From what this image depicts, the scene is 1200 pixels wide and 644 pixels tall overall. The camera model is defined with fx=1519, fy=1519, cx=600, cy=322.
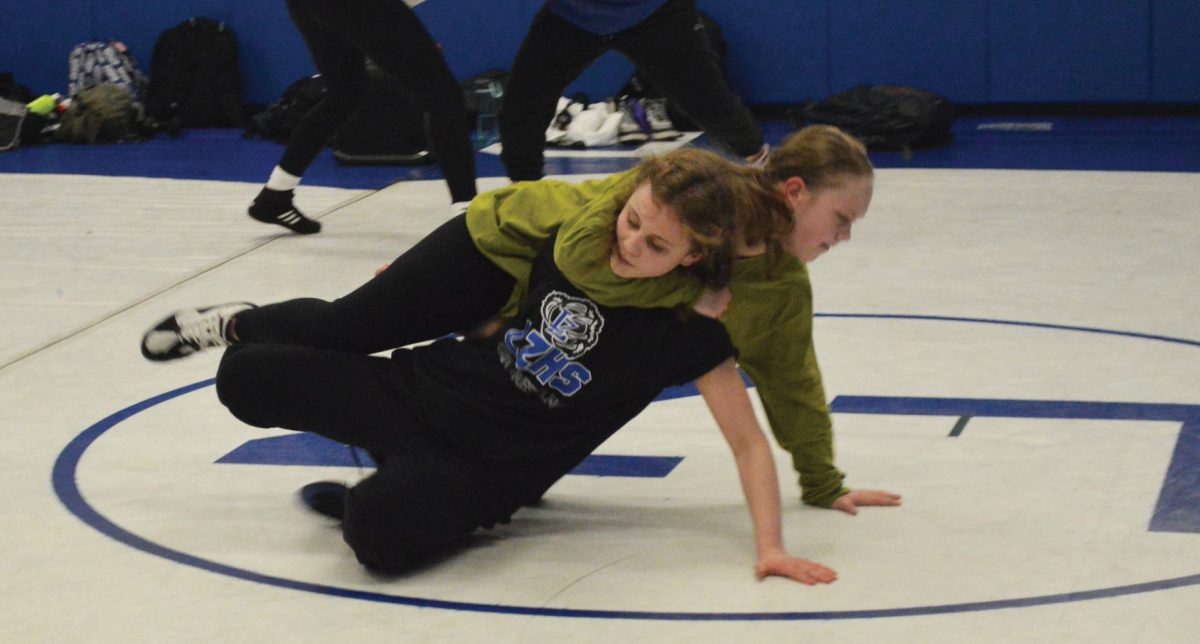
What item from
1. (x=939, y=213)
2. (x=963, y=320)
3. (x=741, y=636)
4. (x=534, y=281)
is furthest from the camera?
(x=939, y=213)

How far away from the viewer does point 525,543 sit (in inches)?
105

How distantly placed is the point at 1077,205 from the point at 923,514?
138 inches

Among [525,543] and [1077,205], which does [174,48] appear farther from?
[525,543]

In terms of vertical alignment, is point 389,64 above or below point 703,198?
below

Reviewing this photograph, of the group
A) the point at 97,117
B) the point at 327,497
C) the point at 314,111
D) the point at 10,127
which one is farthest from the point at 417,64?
the point at 10,127

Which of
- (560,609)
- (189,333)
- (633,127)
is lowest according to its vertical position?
(633,127)

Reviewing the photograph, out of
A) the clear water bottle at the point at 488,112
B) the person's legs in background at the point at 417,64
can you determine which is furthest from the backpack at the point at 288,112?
the person's legs in background at the point at 417,64

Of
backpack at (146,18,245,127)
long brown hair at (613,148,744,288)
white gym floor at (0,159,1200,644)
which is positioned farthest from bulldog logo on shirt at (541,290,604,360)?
backpack at (146,18,245,127)

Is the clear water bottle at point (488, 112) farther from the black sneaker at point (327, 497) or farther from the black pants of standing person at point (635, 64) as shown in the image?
the black sneaker at point (327, 497)

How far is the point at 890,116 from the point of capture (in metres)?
7.57

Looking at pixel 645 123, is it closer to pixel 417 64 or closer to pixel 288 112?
pixel 288 112

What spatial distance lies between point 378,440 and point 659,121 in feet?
19.3

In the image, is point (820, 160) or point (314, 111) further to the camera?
point (314, 111)

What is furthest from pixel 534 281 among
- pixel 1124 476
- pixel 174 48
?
pixel 174 48
